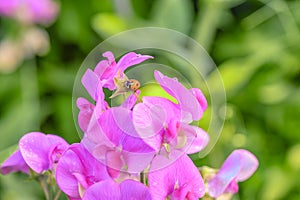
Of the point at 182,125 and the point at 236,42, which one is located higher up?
the point at 182,125

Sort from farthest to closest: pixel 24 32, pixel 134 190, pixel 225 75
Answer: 1. pixel 24 32
2. pixel 225 75
3. pixel 134 190

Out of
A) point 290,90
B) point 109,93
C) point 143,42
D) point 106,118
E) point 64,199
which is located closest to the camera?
point 106,118

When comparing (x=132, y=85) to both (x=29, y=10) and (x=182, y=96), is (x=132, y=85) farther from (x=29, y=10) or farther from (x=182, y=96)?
(x=29, y=10)

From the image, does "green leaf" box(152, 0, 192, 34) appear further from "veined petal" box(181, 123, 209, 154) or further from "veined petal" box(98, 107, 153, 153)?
"veined petal" box(98, 107, 153, 153)

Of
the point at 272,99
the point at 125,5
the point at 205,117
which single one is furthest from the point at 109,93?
the point at 125,5

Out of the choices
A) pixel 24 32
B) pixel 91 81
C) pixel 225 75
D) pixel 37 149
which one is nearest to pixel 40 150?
pixel 37 149

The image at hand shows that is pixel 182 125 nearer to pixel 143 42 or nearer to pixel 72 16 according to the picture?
pixel 143 42

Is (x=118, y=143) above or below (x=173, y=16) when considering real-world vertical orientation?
above

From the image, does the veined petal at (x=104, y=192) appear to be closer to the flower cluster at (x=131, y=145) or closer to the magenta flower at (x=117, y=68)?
the flower cluster at (x=131, y=145)
